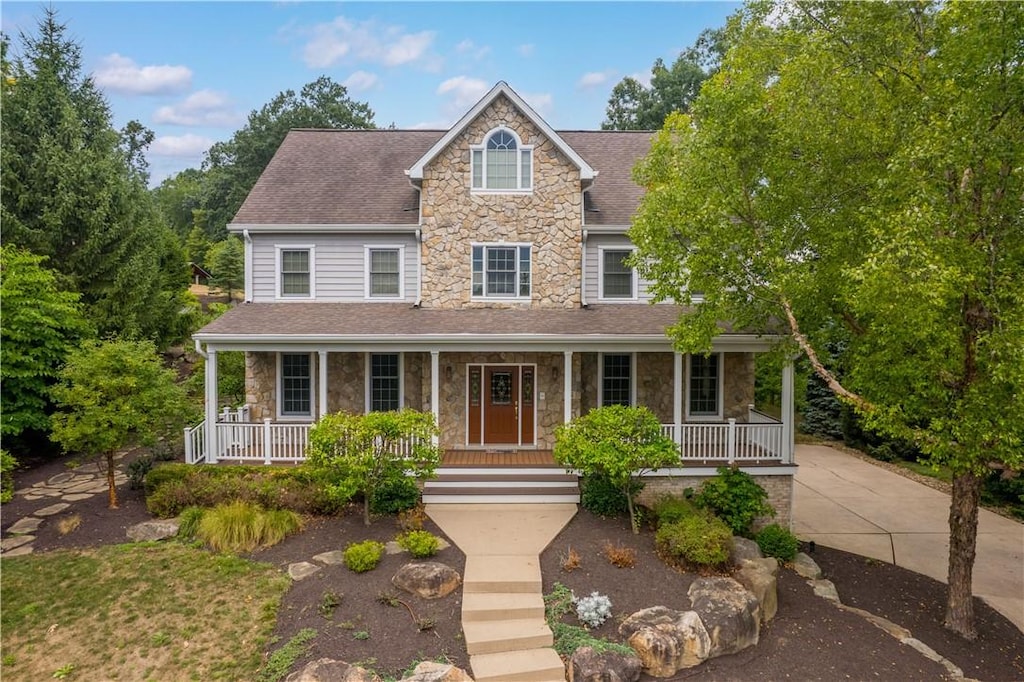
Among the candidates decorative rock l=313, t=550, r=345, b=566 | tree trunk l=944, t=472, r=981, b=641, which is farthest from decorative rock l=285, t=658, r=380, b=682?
tree trunk l=944, t=472, r=981, b=641

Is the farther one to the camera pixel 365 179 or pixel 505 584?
pixel 365 179

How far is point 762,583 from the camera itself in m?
7.94

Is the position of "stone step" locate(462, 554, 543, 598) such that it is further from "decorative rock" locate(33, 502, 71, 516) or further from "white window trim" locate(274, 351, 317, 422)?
"decorative rock" locate(33, 502, 71, 516)

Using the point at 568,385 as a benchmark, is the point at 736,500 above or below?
below

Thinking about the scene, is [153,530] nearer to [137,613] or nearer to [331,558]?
[137,613]

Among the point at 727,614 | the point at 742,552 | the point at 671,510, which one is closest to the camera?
the point at 727,614

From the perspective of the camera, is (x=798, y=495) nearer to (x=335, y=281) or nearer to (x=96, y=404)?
(x=335, y=281)

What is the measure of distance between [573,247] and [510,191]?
2.02 m

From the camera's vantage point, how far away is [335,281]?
1350cm

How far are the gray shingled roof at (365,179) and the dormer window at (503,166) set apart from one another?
6.22 feet

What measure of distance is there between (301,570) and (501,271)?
7.72 m

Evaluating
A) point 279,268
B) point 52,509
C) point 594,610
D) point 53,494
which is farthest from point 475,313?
point 53,494

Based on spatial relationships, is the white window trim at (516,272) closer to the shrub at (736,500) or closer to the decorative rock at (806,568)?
the shrub at (736,500)

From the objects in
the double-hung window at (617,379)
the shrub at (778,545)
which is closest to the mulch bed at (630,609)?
the shrub at (778,545)
